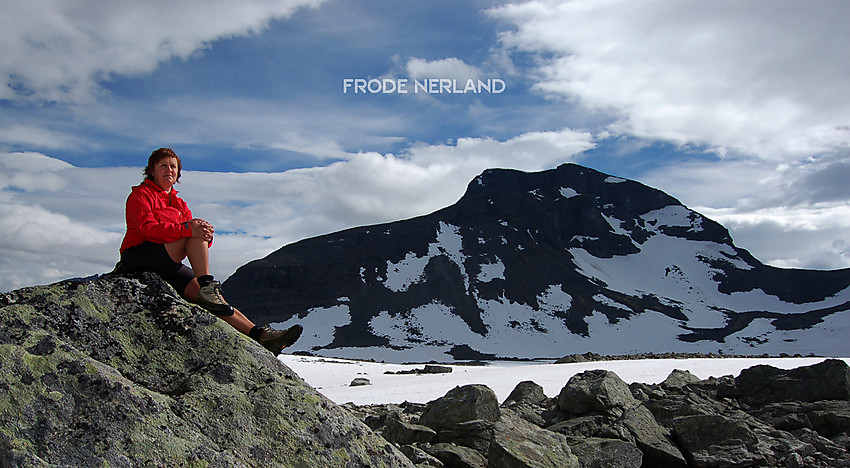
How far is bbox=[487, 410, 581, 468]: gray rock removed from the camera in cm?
589

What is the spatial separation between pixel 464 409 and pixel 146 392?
19.7ft

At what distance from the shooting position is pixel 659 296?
465ft

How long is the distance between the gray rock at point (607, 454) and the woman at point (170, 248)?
4.02 m

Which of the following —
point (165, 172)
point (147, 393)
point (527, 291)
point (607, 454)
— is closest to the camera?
point (147, 393)

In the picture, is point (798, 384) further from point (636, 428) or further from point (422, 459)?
point (422, 459)

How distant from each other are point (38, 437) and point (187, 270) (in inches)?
68.6

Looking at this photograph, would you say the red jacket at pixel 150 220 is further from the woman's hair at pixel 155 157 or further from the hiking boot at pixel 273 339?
the hiking boot at pixel 273 339

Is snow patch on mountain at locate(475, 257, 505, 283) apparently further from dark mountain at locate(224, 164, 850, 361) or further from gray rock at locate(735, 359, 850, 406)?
gray rock at locate(735, 359, 850, 406)

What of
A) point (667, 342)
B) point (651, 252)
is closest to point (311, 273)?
point (667, 342)

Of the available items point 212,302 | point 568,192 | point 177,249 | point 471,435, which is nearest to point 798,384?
point 471,435

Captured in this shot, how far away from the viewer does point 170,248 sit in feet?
14.4

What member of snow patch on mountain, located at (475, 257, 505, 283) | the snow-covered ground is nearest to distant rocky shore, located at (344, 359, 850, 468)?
the snow-covered ground

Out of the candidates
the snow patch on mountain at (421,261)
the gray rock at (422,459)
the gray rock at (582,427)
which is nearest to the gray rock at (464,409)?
the gray rock at (582,427)

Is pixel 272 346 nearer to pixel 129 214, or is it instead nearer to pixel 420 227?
pixel 129 214
